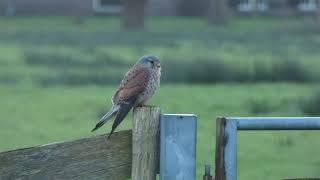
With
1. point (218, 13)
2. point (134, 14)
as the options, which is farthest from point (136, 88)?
point (218, 13)

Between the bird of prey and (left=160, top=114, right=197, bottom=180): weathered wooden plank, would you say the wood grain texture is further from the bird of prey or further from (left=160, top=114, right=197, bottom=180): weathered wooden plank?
the bird of prey

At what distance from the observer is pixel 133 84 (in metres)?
4.04

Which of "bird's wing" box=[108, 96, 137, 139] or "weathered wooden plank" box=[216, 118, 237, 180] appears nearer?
"weathered wooden plank" box=[216, 118, 237, 180]

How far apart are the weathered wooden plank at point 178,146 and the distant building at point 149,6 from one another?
6036cm

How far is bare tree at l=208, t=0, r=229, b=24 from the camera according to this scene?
57.6 meters

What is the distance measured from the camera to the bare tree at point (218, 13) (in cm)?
5762

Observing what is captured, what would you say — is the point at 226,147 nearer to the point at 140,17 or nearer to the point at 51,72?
the point at 51,72

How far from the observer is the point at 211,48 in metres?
32.3

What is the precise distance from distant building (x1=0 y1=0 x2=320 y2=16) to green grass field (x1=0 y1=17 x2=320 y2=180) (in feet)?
80.2

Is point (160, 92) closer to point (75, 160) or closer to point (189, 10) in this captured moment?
point (75, 160)

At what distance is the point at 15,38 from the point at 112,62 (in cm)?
1394

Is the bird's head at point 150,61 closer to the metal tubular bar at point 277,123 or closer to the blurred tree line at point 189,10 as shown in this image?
the metal tubular bar at point 277,123

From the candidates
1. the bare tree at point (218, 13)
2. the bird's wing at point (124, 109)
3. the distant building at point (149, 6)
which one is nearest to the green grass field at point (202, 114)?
the bird's wing at point (124, 109)

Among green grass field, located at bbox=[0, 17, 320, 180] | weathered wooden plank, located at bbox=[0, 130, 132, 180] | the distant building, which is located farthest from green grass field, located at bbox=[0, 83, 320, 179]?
the distant building
